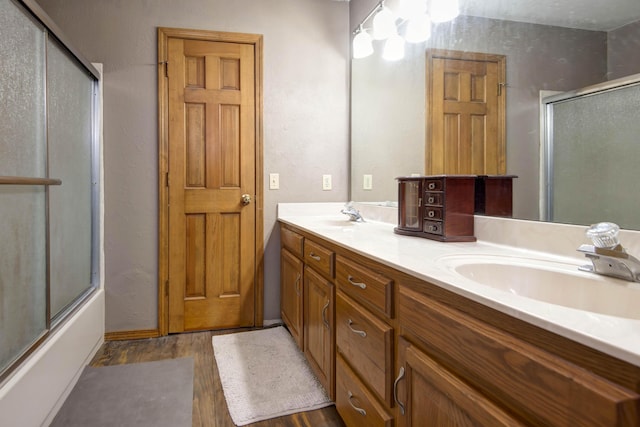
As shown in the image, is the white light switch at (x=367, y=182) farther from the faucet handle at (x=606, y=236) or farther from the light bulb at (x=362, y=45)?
the faucet handle at (x=606, y=236)

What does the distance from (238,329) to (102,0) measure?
2276 millimetres

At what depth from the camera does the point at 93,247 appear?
2.46 meters

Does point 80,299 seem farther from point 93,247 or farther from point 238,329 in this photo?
point 238,329

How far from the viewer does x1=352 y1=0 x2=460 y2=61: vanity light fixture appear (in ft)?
6.15

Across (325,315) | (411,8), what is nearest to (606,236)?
(325,315)

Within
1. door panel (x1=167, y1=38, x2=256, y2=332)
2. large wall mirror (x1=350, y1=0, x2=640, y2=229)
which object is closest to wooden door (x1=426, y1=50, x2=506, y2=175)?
large wall mirror (x1=350, y1=0, x2=640, y2=229)

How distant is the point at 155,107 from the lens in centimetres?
259

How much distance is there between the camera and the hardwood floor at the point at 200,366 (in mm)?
1693

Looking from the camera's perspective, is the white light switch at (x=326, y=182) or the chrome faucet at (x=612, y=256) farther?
the white light switch at (x=326, y=182)

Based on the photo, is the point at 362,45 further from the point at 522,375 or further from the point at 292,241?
the point at 522,375

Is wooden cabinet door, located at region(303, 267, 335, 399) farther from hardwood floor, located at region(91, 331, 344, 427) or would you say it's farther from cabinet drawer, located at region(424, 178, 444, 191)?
cabinet drawer, located at region(424, 178, 444, 191)

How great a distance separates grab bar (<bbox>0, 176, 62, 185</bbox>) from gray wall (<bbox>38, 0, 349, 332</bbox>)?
76 centimetres

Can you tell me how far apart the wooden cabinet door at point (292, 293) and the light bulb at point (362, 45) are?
1401mm

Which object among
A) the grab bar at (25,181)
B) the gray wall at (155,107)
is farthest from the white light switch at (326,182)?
the grab bar at (25,181)
